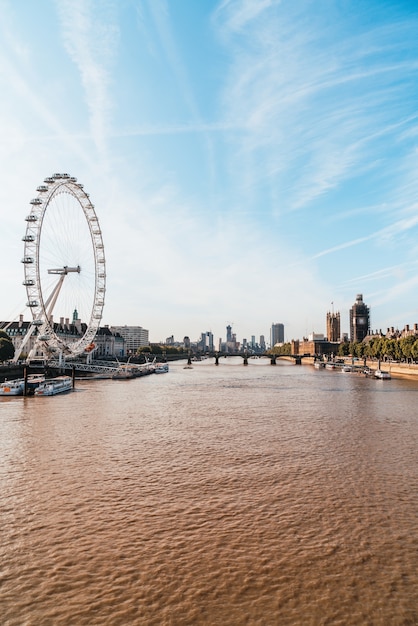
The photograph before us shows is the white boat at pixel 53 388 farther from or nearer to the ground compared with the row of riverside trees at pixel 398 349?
nearer to the ground

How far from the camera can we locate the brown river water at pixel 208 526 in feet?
40.7

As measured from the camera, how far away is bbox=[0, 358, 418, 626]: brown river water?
12.4 meters

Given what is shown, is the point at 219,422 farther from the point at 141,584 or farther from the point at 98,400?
the point at 141,584

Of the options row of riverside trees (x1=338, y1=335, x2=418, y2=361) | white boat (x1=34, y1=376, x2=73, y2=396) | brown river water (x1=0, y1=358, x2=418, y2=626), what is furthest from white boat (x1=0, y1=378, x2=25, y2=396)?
row of riverside trees (x1=338, y1=335, x2=418, y2=361)

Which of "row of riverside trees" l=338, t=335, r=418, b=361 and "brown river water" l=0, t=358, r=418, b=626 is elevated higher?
"row of riverside trees" l=338, t=335, r=418, b=361

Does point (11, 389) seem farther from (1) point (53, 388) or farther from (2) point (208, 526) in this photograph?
(2) point (208, 526)

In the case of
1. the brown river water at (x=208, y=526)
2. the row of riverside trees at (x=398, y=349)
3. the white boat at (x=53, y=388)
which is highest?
the row of riverside trees at (x=398, y=349)

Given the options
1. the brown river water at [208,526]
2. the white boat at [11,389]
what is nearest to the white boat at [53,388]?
the white boat at [11,389]

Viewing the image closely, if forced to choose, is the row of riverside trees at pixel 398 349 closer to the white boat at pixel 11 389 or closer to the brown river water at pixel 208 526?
the brown river water at pixel 208 526

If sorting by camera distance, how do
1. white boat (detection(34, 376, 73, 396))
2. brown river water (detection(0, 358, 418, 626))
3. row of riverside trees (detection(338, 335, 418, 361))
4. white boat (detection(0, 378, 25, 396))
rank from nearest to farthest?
brown river water (detection(0, 358, 418, 626))
white boat (detection(0, 378, 25, 396))
white boat (detection(34, 376, 73, 396))
row of riverside trees (detection(338, 335, 418, 361))

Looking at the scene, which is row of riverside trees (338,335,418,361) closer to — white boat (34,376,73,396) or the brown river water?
white boat (34,376,73,396)

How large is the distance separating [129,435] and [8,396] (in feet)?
116

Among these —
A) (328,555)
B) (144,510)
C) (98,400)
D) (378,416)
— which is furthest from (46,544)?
(98,400)

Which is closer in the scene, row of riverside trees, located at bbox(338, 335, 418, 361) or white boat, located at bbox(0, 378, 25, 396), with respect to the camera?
white boat, located at bbox(0, 378, 25, 396)
